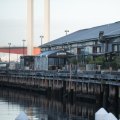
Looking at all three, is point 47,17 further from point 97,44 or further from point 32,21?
point 97,44

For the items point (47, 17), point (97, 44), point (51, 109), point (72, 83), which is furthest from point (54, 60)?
point (51, 109)

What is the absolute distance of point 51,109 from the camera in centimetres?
6094

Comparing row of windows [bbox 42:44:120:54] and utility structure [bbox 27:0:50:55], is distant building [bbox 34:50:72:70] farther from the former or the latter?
utility structure [bbox 27:0:50:55]

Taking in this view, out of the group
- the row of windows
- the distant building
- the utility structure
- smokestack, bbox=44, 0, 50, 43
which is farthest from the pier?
the utility structure

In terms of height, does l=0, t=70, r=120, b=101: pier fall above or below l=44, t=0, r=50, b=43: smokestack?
below

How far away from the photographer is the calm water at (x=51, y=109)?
52938 millimetres

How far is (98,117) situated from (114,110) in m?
23.0

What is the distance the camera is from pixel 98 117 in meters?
31.9

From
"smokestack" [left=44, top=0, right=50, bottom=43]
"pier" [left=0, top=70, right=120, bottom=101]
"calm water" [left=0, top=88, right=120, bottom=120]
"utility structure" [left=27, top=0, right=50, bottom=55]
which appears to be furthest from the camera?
"utility structure" [left=27, top=0, right=50, bottom=55]

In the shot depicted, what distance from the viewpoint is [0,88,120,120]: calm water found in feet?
174

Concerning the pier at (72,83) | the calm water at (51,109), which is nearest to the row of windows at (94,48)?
the pier at (72,83)

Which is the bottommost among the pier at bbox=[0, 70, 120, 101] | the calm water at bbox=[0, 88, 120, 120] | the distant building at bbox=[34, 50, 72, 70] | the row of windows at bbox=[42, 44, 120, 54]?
the calm water at bbox=[0, 88, 120, 120]

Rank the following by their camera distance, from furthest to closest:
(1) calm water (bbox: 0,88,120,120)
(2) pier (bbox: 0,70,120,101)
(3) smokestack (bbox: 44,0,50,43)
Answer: (3) smokestack (bbox: 44,0,50,43)
(2) pier (bbox: 0,70,120,101)
(1) calm water (bbox: 0,88,120,120)

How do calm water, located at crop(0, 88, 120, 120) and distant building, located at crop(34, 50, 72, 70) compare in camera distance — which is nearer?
calm water, located at crop(0, 88, 120, 120)
